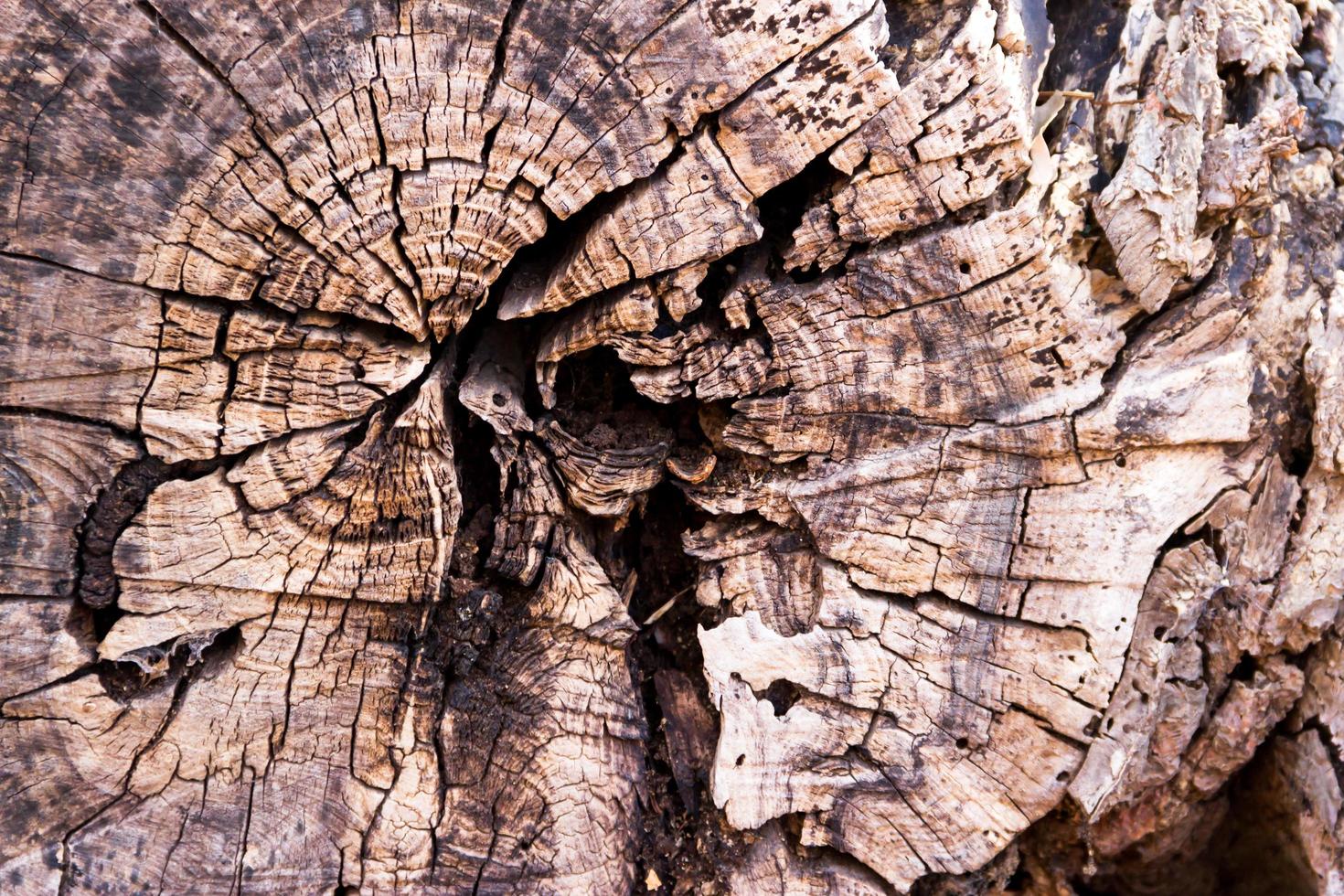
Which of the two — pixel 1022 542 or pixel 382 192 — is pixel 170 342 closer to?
pixel 382 192

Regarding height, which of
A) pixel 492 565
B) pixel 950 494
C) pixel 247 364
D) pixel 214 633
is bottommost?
pixel 214 633

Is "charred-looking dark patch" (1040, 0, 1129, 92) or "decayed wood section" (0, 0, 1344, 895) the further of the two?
"charred-looking dark patch" (1040, 0, 1129, 92)

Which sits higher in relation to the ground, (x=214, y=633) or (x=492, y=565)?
(x=492, y=565)

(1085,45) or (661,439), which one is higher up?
(1085,45)

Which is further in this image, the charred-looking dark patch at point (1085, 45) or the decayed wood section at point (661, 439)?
the charred-looking dark patch at point (1085, 45)

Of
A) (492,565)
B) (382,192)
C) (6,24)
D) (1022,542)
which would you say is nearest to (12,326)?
(6,24)

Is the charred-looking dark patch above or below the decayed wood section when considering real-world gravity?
above

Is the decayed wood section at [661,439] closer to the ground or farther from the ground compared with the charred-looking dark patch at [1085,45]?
closer to the ground

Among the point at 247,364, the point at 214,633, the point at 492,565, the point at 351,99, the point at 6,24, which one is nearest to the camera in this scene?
the point at 6,24
